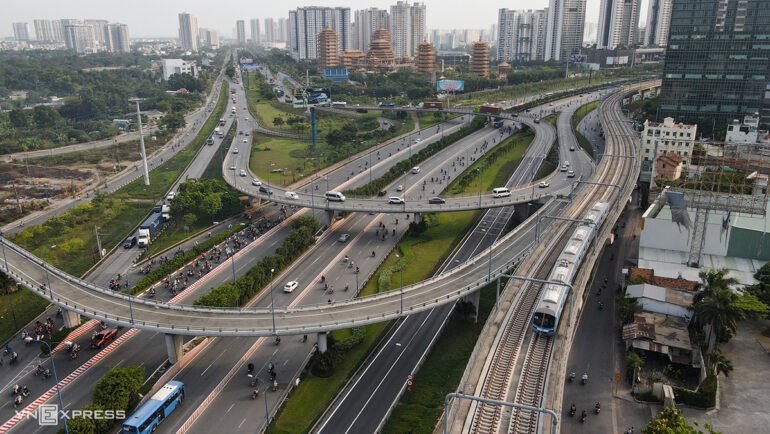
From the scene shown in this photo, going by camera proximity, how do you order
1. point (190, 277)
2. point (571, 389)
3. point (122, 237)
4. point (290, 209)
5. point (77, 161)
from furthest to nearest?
point (77, 161) < point (290, 209) < point (122, 237) < point (190, 277) < point (571, 389)

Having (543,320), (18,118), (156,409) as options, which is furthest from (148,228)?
(18,118)

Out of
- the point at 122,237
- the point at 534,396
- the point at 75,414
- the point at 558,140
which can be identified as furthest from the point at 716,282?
the point at 558,140

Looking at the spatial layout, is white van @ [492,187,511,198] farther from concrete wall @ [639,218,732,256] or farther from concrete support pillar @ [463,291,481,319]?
concrete support pillar @ [463,291,481,319]

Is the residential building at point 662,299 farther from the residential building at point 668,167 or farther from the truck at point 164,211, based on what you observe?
the truck at point 164,211

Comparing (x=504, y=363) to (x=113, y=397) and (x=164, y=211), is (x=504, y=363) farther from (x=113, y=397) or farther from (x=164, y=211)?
(x=164, y=211)

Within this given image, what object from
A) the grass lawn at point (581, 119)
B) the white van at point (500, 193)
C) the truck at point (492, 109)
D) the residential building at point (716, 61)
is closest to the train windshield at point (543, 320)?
the white van at point (500, 193)

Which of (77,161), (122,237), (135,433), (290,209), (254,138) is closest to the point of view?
(135,433)

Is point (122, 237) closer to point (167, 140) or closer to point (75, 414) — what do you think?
point (75, 414)

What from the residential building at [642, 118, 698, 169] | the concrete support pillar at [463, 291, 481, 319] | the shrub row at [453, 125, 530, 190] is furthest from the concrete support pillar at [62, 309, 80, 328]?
the residential building at [642, 118, 698, 169]
